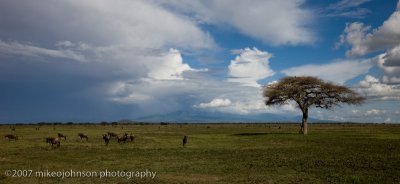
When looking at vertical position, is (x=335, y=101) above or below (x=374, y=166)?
above

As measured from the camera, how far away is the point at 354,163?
27.4 metres

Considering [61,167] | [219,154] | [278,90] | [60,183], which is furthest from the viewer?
[278,90]

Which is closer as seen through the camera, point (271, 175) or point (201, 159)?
point (271, 175)

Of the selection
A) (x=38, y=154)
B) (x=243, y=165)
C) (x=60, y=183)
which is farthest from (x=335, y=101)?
(x=60, y=183)

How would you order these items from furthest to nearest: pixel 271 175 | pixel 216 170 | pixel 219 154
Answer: pixel 219 154, pixel 216 170, pixel 271 175

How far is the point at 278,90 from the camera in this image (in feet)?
223

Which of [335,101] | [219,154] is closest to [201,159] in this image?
[219,154]

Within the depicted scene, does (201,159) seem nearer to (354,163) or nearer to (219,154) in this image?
(219,154)

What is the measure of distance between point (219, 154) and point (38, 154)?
16.2 meters

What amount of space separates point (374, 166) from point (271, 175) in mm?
8146

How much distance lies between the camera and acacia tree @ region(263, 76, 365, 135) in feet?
218

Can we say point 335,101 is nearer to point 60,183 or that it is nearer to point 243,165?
point 243,165

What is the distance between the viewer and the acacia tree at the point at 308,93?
66.6 meters

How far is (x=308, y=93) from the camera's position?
220ft
